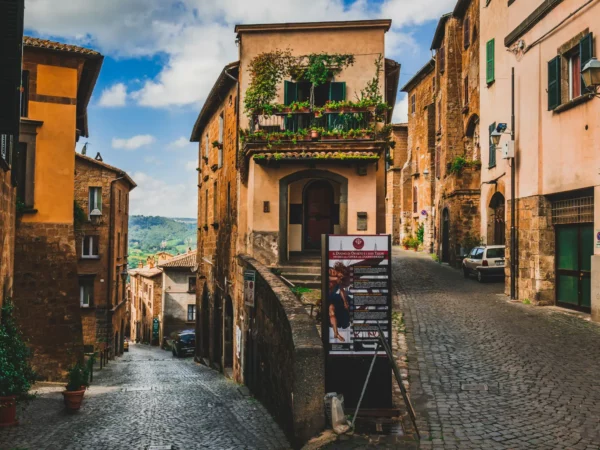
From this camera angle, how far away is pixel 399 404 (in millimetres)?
7586

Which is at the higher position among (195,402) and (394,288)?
(394,288)

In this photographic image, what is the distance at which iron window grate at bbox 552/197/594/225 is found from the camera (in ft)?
44.3

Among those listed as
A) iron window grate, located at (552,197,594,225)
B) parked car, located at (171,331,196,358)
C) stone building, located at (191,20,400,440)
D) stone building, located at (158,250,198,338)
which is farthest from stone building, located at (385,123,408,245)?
iron window grate, located at (552,197,594,225)

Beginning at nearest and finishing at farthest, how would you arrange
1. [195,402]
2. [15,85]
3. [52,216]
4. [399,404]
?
1. [399,404]
2. [15,85]
3. [195,402]
4. [52,216]

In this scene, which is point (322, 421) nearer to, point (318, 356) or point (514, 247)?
point (318, 356)

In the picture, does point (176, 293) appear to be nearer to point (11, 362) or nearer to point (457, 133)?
point (457, 133)

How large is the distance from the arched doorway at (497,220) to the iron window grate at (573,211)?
873 cm

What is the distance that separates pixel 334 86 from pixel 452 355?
1062cm

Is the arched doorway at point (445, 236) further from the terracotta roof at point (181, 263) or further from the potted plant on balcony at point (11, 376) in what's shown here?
the terracotta roof at point (181, 263)

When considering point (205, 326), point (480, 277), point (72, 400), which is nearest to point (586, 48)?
point (480, 277)

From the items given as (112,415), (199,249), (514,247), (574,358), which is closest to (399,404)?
(574,358)

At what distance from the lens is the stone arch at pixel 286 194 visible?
58.5ft

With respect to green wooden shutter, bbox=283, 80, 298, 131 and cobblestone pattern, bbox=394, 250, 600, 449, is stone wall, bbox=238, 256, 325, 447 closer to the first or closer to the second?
cobblestone pattern, bbox=394, 250, 600, 449

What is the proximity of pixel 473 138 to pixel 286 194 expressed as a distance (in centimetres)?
1564
